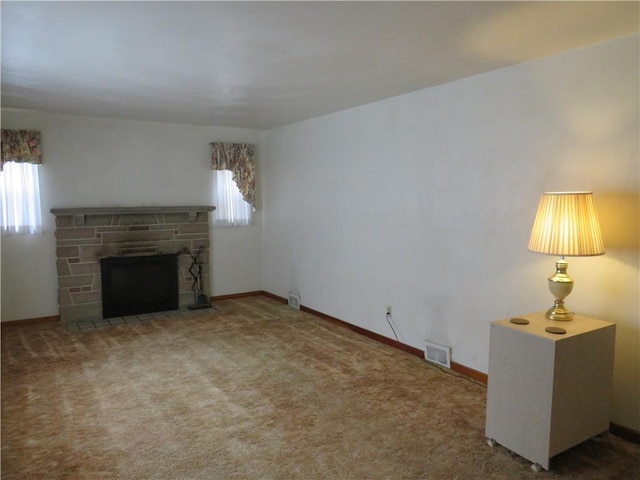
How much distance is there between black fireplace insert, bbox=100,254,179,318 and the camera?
5438 mm

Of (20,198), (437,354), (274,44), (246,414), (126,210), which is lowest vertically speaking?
(246,414)

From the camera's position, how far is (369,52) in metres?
2.83

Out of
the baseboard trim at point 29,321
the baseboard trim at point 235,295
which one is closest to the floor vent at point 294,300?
the baseboard trim at point 235,295

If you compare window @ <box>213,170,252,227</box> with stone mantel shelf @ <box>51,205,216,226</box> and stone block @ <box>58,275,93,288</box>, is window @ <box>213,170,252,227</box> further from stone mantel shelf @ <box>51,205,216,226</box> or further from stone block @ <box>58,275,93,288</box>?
stone block @ <box>58,275,93,288</box>

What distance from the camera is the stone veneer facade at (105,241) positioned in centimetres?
521

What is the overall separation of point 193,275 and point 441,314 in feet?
11.3

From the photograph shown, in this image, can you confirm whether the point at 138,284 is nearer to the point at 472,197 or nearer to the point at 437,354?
the point at 437,354

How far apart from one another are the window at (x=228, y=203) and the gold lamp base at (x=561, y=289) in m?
4.50

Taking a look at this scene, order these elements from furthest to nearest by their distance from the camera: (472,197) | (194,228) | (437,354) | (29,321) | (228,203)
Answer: (228,203) → (194,228) → (29,321) → (437,354) → (472,197)

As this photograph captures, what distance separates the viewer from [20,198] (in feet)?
16.3

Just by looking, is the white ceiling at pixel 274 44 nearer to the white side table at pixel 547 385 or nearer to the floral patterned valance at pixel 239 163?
the white side table at pixel 547 385

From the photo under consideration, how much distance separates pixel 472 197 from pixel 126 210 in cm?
398

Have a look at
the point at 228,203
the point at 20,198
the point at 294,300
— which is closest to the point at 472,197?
the point at 294,300

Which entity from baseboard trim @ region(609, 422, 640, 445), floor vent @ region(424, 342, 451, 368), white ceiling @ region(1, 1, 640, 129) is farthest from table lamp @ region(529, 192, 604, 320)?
floor vent @ region(424, 342, 451, 368)
